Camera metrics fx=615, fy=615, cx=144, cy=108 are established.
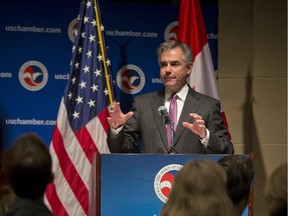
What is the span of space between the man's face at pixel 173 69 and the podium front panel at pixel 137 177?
0.90 metres

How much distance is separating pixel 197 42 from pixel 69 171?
1637 mm

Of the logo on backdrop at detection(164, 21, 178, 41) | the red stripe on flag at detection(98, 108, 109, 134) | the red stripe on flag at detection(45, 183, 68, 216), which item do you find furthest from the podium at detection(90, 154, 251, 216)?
the logo on backdrop at detection(164, 21, 178, 41)

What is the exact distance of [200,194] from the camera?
2102mm

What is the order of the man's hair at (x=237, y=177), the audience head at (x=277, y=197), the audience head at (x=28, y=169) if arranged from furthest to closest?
the man's hair at (x=237, y=177), the audience head at (x=28, y=169), the audience head at (x=277, y=197)

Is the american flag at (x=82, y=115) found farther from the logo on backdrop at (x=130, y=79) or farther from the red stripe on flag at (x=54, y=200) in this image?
the logo on backdrop at (x=130, y=79)

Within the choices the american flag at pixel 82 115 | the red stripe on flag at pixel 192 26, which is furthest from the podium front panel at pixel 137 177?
the red stripe on flag at pixel 192 26

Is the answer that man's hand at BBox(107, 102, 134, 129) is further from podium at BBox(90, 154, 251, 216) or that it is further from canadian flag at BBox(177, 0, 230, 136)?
canadian flag at BBox(177, 0, 230, 136)

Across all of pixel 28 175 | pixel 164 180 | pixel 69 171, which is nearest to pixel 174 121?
pixel 164 180

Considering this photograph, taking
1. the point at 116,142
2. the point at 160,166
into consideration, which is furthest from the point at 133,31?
the point at 160,166

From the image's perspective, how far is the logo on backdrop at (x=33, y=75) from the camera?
5680 mm

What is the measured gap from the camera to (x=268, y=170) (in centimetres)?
607

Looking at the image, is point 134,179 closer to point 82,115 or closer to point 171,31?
point 82,115

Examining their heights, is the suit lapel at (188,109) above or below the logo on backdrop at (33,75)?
below

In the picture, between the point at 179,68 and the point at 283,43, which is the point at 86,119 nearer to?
the point at 179,68
